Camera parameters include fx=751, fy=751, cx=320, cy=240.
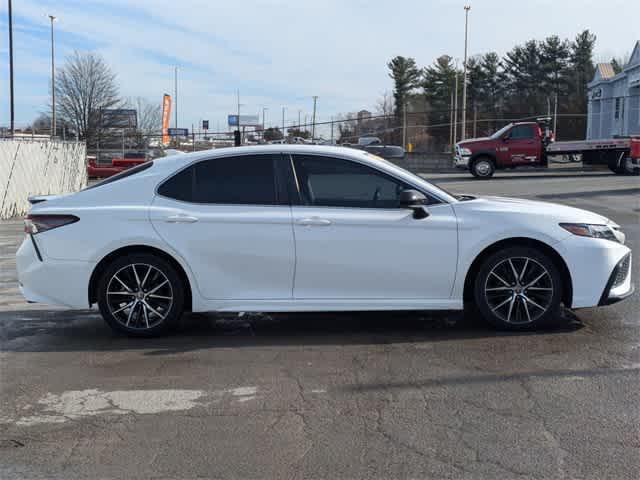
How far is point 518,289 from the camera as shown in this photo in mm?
6273

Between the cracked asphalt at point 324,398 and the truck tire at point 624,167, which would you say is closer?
the cracked asphalt at point 324,398

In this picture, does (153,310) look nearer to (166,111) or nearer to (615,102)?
(615,102)

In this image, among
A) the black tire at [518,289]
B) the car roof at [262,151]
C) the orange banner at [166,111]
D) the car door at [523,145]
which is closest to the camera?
the black tire at [518,289]

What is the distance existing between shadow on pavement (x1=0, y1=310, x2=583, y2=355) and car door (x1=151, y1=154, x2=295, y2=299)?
42 cm

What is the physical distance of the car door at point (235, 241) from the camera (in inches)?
243

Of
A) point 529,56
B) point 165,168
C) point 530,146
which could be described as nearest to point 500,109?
point 529,56

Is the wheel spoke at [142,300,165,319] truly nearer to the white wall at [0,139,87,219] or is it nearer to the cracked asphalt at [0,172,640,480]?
the cracked asphalt at [0,172,640,480]

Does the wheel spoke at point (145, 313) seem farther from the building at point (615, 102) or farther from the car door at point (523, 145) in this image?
the building at point (615, 102)

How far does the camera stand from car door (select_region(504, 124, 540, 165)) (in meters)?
30.4

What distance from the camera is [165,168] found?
21.2 ft

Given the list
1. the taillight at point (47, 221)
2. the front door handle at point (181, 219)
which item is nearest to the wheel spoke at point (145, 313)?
the front door handle at point (181, 219)

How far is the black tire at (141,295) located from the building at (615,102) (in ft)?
126

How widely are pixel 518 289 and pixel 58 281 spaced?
385 cm

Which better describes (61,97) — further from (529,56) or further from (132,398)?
(132,398)
